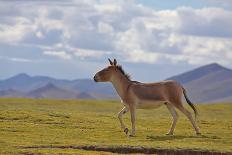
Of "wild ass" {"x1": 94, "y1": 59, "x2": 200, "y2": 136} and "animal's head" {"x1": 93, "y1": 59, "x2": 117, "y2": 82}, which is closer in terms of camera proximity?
"wild ass" {"x1": 94, "y1": 59, "x2": 200, "y2": 136}

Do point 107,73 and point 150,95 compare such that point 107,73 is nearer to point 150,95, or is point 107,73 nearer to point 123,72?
point 123,72

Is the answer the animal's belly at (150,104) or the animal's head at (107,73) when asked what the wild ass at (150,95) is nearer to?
the animal's belly at (150,104)

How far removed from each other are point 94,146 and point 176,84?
673cm

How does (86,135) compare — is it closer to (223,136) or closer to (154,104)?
(154,104)

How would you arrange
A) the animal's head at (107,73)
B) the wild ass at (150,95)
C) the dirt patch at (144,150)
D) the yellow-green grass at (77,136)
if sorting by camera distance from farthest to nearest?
the animal's head at (107,73) < the wild ass at (150,95) < the yellow-green grass at (77,136) < the dirt patch at (144,150)

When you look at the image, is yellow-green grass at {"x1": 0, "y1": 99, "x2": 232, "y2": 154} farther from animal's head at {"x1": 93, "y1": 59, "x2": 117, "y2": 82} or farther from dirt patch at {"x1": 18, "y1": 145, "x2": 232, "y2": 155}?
animal's head at {"x1": 93, "y1": 59, "x2": 117, "y2": 82}

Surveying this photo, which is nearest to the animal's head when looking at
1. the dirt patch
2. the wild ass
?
the wild ass

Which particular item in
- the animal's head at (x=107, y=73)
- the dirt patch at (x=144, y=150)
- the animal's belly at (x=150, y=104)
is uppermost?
the animal's head at (x=107, y=73)

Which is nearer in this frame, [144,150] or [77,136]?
[144,150]

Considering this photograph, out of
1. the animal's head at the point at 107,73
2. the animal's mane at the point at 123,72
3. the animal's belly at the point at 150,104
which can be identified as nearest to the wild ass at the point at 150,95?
the animal's belly at the point at 150,104

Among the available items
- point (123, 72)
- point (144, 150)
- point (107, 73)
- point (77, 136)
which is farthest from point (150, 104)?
point (144, 150)

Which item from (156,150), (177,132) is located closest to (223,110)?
(177,132)

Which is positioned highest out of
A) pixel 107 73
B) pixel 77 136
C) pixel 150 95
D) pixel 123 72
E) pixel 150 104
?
pixel 123 72

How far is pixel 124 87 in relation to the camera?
3250 centimetres
